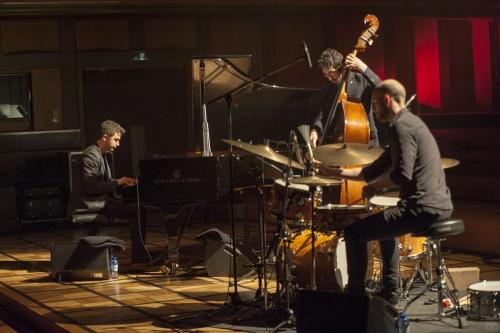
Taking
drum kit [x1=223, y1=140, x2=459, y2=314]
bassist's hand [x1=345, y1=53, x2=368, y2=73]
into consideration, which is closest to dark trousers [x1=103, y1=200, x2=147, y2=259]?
drum kit [x1=223, y1=140, x2=459, y2=314]

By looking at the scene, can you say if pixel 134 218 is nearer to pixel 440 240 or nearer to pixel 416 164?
pixel 440 240

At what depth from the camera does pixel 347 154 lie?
18.4 ft

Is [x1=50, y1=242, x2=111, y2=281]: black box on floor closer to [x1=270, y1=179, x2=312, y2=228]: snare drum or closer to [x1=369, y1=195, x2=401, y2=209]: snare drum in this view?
[x1=270, y1=179, x2=312, y2=228]: snare drum

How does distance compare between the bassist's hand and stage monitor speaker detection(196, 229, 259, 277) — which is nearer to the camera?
the bassist's hand

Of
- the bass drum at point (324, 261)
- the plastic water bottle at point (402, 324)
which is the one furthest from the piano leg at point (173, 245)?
the plastic water bottle at point (402, 324)

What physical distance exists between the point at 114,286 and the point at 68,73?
4.76 metres

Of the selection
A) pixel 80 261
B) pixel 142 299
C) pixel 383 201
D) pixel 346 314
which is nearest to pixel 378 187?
pixel 383 201

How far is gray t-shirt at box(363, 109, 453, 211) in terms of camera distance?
5.18m

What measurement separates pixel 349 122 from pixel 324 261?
3.38 feet

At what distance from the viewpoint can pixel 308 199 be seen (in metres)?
6.50

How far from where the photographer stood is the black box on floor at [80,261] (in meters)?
7.71

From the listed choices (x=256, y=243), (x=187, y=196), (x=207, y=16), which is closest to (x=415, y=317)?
(x=187, y=196)

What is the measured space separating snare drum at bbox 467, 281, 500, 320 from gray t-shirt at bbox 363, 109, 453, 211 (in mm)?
619

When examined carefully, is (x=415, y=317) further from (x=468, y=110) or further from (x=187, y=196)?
(x=468, y=110)
